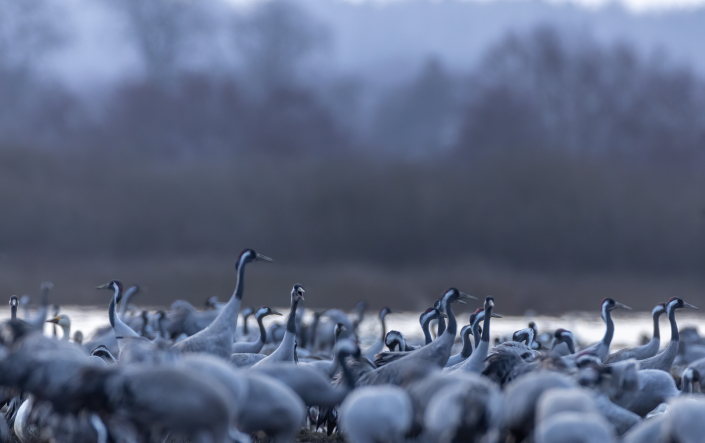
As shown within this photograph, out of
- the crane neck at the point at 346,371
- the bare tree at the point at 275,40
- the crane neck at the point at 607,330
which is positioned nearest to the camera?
the crane neck at the point at 346,371

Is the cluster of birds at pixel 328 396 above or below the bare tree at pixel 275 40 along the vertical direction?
below

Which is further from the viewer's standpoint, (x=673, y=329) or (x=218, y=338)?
(x=673, y=329)

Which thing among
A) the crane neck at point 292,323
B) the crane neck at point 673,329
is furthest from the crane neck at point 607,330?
the crane neck at point 292,323

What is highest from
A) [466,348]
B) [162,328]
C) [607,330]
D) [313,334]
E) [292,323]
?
[292,323]

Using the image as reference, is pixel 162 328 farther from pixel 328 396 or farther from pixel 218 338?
pixel 328 396

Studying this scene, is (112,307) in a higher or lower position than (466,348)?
higher

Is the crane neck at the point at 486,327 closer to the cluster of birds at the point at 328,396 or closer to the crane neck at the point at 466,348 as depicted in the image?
the cluster of birds at the point at 328,396

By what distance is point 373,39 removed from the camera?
2859cm

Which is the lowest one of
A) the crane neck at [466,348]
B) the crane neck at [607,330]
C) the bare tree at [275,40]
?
the crane neck at [466,348]

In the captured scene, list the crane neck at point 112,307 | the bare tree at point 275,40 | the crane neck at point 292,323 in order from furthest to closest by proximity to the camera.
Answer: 1. the bare tree at point 275,40
2. the crane neck at point 112,307
3. the crane neck at point 292,323

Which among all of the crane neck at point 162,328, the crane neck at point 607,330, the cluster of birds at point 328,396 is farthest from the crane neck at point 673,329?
the crane neck at point 162,328

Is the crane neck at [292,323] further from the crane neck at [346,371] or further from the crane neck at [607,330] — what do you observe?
the crane neck at [607,330]

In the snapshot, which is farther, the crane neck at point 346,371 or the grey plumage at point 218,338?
the grey plumage at point 218,338

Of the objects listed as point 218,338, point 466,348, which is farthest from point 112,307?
point 466,348
